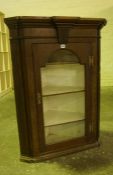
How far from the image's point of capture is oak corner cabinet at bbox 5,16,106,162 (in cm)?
190

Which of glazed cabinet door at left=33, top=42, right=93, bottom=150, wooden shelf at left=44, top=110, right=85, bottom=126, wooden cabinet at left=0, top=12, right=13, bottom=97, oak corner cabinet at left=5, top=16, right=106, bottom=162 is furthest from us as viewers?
wooden cabinet at left=0, top=12, right=13, bottom=97

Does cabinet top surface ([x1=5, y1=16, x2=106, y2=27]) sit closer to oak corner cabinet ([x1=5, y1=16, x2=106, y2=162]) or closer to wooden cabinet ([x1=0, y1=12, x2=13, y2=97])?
oak corner cabinet ([x1=5, y1=16, x2=106, y2=162])

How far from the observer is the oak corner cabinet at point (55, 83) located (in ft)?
6.22

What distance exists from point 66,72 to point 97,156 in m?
0.79

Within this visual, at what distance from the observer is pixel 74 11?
522 centimetres

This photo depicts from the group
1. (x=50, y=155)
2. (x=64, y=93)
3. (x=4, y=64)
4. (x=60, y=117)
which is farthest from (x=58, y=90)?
(x=4, y=64)

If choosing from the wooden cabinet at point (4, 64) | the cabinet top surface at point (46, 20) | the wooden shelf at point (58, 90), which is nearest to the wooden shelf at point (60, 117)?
the wooden shelf at point (58, 90)

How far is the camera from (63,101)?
2.21 metres

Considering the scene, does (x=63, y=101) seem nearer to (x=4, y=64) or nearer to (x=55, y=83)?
(x=55, y=83)

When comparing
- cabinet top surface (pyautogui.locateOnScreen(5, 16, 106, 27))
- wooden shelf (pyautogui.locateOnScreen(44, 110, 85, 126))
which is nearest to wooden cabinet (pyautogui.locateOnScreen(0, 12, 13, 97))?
wooden shelf (pyautogui.locateOnScreen(44, 110, 85, 126))

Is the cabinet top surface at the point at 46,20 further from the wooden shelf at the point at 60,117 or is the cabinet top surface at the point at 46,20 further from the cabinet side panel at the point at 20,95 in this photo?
the wooden shelf at the point at 60,117

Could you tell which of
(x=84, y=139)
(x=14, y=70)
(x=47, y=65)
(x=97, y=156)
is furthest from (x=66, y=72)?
(x=97, y=156)

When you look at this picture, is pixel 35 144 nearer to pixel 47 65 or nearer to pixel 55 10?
pixel 47 65

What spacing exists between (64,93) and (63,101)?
8 centimetres
